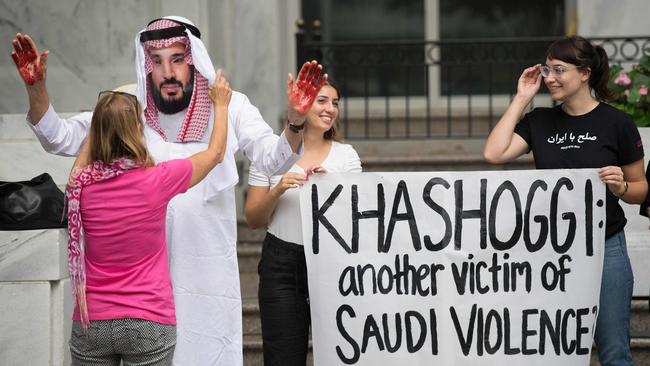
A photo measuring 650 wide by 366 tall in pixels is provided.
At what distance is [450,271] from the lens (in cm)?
506

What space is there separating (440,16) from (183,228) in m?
6.66

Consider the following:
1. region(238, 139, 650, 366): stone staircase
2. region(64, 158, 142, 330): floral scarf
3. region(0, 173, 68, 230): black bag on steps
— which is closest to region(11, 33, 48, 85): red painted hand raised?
region(64, 158, 142, 330): floral scarf

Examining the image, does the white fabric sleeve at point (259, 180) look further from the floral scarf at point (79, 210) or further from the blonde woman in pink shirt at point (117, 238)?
the floral scarf at point (79, 210)

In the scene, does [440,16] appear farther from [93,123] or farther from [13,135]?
[93,123]

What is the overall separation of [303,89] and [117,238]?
980 mm

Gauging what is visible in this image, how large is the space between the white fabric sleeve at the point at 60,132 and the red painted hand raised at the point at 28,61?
15 centimetres

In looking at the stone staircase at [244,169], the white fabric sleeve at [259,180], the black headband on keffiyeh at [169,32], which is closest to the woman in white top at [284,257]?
the white fabric sleeve at [259,180]

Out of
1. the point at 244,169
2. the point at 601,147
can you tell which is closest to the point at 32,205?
the point at 601,147

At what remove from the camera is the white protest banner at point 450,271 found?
504 cm

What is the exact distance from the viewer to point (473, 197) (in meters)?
5.07

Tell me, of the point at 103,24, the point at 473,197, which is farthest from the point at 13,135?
the point at 473,197

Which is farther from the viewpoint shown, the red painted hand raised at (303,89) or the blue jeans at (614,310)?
the blue jeans at (614,310)

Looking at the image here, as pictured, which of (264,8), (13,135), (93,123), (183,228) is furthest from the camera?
(264,8)

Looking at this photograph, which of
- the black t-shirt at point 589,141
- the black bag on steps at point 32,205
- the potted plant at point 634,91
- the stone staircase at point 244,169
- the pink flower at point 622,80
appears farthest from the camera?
the pink flower at point 622,80
